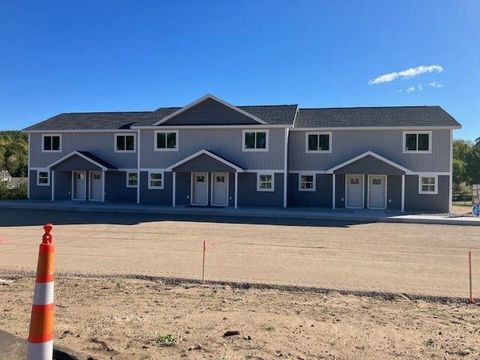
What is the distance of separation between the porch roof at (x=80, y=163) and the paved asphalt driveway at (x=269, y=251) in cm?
1032

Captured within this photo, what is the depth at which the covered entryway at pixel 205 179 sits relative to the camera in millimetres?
29172

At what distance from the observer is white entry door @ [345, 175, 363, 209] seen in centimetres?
2922

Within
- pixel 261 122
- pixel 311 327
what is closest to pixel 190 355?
pixel 311 327

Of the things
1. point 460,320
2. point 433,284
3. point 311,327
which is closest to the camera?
point 311,327

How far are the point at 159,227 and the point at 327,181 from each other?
44.1 ft

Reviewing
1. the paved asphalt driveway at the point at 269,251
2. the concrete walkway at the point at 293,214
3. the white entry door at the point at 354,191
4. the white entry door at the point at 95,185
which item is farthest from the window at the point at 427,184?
the white entry door at the point at 95,185

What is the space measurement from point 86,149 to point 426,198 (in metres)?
22.7

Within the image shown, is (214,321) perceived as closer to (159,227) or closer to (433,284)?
(433,284)

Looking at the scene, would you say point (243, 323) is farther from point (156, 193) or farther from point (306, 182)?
point (156, 193)

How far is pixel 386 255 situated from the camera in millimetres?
12578

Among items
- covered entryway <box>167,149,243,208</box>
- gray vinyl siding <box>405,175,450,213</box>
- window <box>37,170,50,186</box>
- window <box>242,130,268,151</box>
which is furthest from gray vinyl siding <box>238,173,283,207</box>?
window <box>37,170,50,186</box>

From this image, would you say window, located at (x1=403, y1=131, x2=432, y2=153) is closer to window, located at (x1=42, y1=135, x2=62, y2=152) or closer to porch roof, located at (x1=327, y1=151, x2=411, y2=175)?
porch roof, located at (x1=327, y1=151, x2=411, y2=175)

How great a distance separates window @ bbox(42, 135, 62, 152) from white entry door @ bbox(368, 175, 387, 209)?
70.8ft

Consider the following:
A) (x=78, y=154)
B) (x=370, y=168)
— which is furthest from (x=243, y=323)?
(x=78, y=154)
